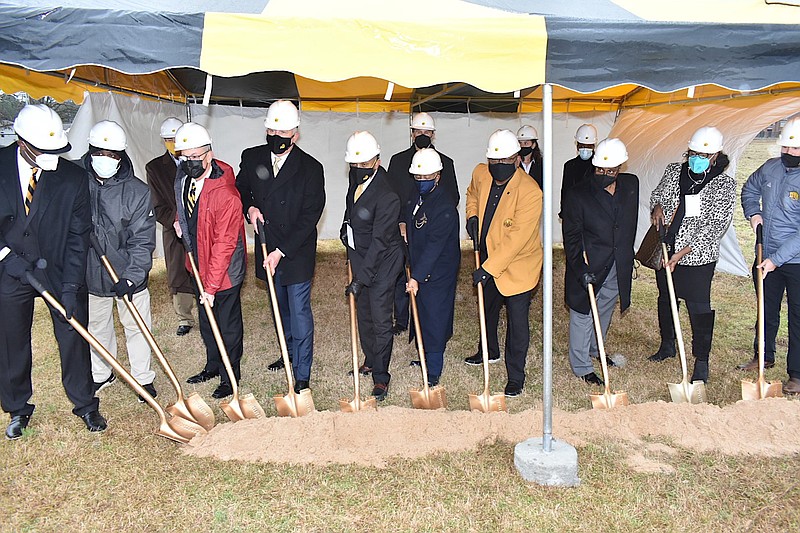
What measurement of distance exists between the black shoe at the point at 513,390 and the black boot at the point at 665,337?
1328mm

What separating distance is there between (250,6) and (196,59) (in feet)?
1.35

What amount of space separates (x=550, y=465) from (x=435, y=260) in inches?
61.7

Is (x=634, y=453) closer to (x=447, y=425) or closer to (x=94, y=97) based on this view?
(x=447, y=425)

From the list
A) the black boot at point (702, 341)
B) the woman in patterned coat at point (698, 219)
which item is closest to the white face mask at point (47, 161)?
the woman in patterned coat at point (698, 219)

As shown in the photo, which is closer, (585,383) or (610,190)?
(610,190)

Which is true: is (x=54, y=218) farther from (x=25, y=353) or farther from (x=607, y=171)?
(x=607, y=171)

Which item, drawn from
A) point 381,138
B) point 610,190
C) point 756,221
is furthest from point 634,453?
point 381,138

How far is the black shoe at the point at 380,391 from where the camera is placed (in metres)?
4.23

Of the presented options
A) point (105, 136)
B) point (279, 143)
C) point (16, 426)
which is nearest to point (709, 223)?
point (279, 143)

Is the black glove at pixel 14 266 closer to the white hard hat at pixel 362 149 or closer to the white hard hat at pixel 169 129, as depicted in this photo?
the white hard hat at pixel 362 149

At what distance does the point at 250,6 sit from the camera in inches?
122

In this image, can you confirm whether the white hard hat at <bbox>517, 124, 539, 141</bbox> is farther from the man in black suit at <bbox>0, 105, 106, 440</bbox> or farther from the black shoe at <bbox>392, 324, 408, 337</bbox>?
the man in black suit at <bbox>0, 105, 106, 440</bbox>

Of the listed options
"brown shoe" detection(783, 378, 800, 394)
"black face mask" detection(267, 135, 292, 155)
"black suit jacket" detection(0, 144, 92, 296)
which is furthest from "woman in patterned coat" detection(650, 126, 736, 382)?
"black suit jacket" detection(0, 144, 92, 296)

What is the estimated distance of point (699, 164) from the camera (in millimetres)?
4121
